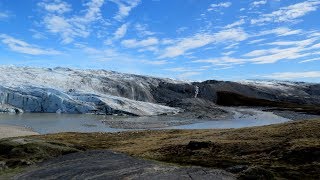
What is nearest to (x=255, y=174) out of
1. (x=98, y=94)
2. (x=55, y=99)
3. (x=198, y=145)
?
(x=198, y=145)

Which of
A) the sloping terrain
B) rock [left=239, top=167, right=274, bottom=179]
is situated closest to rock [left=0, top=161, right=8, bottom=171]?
the sloping terrain

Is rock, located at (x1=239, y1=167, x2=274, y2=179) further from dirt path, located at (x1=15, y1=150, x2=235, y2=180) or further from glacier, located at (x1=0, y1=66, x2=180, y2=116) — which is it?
glacier, located at (x1=0, y1=66, x2=180, y2=116)

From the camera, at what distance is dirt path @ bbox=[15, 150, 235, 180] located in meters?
15.6

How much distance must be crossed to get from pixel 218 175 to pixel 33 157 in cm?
1033

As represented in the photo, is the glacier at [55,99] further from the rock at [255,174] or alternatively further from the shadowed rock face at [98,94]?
the rock at [255,174]

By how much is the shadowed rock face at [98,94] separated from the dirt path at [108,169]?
2444 inches

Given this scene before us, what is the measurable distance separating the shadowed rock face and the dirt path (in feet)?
204

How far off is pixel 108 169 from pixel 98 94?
7282cm

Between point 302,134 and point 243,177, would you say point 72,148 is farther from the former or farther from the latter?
point 302,134

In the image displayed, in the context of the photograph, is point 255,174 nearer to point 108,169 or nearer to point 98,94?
point 108,169

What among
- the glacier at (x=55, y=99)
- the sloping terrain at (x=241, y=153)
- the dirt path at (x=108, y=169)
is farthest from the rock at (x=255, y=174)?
the glacier at (x=55, y=99)

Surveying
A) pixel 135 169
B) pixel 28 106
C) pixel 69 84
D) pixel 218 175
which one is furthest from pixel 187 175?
pixel 69 84

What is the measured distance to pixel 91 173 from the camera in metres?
16.6

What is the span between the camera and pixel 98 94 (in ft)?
292
